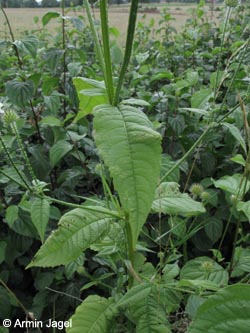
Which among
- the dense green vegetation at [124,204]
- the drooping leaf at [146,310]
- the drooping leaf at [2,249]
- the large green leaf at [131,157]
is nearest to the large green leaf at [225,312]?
the dense green vegetation at [124,204]

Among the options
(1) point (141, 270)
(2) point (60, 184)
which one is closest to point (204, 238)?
(1) point (141, 270)

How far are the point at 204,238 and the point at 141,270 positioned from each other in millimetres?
553

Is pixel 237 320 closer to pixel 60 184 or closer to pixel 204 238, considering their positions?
pixel 204 238

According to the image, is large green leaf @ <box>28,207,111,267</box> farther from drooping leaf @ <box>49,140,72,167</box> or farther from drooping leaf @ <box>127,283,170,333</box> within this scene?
drooping leaf @ <box>49,140,72,167</box>

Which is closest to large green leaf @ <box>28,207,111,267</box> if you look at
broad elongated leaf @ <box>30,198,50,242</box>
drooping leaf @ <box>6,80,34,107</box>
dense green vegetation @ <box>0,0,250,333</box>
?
dense green vegetation @ <box>0,0,250,333</box>

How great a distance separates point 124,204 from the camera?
0.65 m

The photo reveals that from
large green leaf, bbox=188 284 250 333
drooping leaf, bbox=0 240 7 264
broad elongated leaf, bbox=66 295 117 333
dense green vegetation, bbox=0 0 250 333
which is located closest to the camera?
large green leaf, bbox=188 284 250 333

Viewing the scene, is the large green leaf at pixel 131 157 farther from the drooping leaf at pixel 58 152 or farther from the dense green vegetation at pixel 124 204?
the drooping leaf at pixel 58 152

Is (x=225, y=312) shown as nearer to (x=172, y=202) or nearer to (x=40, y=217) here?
(x=172, y=202)

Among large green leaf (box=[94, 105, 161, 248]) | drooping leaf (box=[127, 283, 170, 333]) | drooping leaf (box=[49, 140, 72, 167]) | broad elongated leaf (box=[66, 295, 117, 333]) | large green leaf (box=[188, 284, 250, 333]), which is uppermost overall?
large green leaf (box=[94, 105, 161, 248])

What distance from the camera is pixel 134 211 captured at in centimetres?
65

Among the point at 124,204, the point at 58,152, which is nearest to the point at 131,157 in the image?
the point at 124,204

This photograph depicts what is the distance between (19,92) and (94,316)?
36.9 inches

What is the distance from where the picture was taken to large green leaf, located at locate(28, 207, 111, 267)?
2.95 ft
